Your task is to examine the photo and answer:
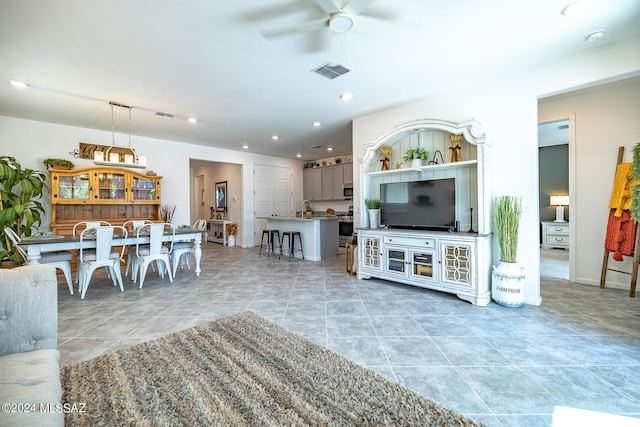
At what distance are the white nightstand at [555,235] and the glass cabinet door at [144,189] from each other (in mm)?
9307

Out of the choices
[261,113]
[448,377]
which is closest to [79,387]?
[448,377]

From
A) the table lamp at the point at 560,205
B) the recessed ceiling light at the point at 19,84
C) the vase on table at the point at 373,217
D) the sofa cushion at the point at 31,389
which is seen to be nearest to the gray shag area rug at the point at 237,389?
the sofa cushion at the point at 31,389

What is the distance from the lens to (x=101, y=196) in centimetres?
518

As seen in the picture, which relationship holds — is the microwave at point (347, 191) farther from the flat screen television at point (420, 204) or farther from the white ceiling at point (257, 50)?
the white ceiling at point (257, 50)

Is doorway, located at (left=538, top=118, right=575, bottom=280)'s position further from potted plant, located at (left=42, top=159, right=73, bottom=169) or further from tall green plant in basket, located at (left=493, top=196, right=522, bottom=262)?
potted plant, located at (left=42, top=159, right=73, bottom=169)

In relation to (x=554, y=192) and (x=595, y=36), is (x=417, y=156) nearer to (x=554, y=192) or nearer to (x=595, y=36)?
(x=595, y=36)

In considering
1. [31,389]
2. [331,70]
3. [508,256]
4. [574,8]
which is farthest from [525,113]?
[31,389]

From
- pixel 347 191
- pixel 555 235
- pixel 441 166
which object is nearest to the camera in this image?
pixel 441 166

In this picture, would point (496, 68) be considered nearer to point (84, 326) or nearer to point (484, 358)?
point (484, 358)

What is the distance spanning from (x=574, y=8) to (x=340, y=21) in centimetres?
185

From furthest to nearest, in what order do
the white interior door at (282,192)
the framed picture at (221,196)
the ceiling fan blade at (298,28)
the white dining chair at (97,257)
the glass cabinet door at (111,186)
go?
the framed picture at (221,196)
the white interior door at (282,192)
the glass cabinet door at (111,186)
the white dining chair at (97,257)
the ceiling fan blade at (298,28)

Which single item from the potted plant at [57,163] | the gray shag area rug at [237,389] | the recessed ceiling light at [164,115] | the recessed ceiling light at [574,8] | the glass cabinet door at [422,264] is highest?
the recessed ceiling light at [164,115]

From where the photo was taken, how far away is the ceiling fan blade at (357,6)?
1.84m

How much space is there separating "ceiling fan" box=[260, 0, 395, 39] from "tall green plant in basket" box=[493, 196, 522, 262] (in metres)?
2.32
